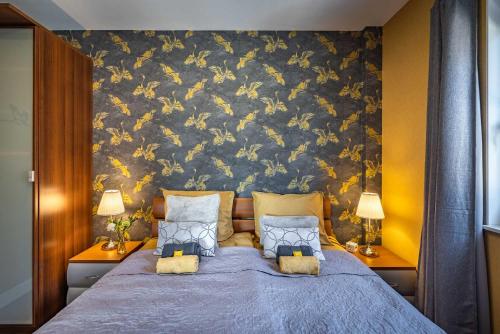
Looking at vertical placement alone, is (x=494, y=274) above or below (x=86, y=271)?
above

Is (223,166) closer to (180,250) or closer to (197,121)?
(197,121)

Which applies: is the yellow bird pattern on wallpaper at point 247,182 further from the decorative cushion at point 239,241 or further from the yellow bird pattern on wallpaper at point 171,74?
the yellow bird pattern on wallpaper at point 171,74

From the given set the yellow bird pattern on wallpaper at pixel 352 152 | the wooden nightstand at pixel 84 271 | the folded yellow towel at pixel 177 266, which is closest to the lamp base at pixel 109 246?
the wooden nightstand at pixel 84 271

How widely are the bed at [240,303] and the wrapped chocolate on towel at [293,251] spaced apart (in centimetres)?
12

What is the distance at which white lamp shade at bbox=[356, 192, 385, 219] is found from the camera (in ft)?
8.14

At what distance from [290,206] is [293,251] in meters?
0.63

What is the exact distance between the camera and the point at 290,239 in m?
2.20

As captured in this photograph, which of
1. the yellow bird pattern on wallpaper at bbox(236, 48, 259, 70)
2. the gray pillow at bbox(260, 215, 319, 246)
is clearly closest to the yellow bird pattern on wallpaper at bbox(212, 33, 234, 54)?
the yellow bird pattern on wallpaper at bbox(236, 48, 259, 70)

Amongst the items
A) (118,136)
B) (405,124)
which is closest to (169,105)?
(118,136)

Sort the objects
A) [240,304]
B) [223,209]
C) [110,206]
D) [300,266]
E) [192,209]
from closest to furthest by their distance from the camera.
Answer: [240,304] < [300,266] < [192,209] < [110,206] < [223,209]

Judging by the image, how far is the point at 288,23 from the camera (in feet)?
9.05

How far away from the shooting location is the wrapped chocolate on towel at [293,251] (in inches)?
79.6

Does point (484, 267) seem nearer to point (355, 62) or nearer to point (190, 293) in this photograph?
point (190, 293)

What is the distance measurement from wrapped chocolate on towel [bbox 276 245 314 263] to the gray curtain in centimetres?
82
